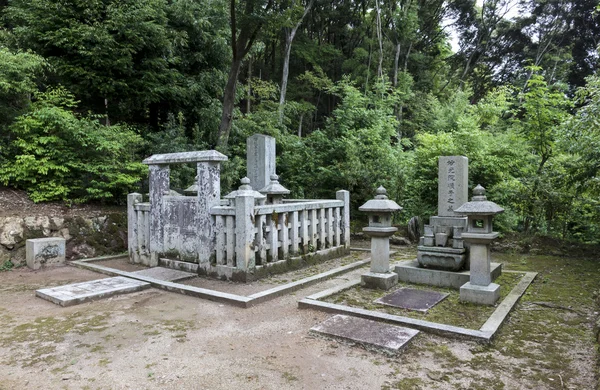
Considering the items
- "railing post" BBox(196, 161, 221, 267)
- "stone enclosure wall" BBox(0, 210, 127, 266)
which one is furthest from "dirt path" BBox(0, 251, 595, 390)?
"stone enclosure wall" BBox(0, 210, 127, 266)

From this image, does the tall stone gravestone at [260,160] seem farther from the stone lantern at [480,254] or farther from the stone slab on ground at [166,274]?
the stone lantern at [480,254]

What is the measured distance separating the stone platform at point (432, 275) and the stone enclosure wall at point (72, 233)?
20.4 ft

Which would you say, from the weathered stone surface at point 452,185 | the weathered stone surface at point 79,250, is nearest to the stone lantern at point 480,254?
the weathered stone surface at point 452,185

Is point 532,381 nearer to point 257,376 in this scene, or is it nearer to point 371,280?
point 257,376

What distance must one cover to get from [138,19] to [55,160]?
5.17 meters

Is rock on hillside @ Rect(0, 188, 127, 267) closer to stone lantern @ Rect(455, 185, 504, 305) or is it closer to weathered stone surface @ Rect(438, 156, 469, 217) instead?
weathered stone surface @ Rect(438, 156, 469, 217)

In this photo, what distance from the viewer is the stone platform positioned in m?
5.48

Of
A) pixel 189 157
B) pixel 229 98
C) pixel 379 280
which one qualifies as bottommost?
pixel 379 280

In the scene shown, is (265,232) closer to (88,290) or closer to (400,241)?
(88,290)

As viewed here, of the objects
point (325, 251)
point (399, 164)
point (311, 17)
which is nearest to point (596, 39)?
point (311, 17)

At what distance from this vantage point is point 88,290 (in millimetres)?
5207

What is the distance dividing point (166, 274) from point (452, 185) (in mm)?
5028

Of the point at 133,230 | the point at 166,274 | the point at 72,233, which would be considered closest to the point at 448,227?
the point at 166,274

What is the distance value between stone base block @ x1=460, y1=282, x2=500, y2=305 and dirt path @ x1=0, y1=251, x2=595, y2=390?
0.40 metres
